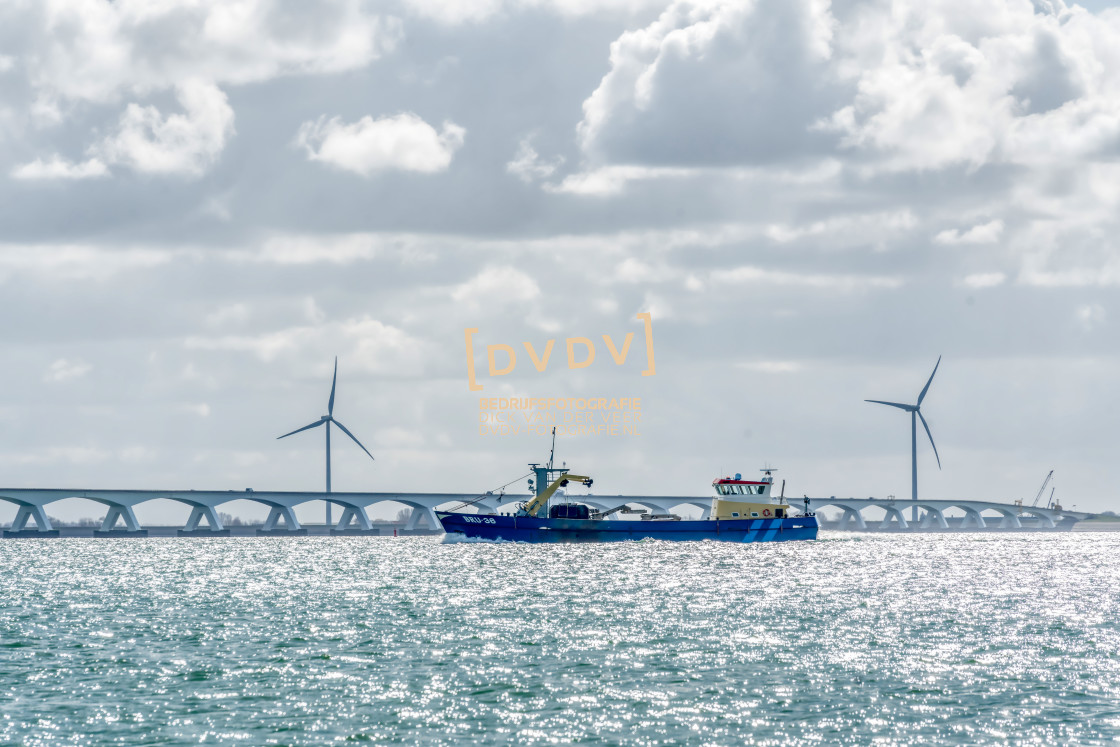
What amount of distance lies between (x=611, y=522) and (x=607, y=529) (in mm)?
1385

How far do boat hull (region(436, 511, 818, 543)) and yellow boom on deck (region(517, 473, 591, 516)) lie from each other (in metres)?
3.35

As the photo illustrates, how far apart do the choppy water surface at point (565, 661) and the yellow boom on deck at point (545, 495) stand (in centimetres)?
6250

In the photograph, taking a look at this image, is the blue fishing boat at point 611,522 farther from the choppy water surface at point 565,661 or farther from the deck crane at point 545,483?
the choppy water surface at point 565,661

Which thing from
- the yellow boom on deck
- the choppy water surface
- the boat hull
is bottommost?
the choppy water surface

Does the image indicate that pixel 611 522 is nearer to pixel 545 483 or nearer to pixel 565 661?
pixel 545 483

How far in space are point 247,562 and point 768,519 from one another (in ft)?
194

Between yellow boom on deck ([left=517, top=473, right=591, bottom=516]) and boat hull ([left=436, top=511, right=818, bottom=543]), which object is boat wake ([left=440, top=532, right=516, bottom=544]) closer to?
boat hull ([left=436, top=511, right=818, bottom=543])

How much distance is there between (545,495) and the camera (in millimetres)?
150125

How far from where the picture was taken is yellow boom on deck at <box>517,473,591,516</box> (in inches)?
5876

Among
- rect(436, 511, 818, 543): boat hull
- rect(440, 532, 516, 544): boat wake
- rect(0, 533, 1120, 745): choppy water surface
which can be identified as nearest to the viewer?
rect(0, 533, 1120, 745): choppy water surface

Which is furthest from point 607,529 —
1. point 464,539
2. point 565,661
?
point 565,661

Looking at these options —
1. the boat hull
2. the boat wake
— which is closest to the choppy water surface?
the boat hull

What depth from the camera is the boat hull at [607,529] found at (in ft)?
479

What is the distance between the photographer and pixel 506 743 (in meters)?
30.0
